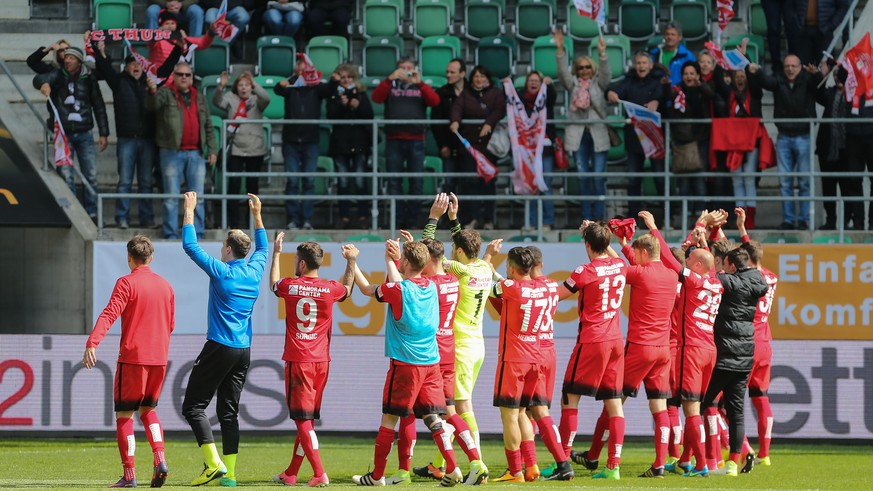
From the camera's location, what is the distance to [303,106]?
56.8 ft

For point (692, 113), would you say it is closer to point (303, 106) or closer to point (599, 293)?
point (303, 106)

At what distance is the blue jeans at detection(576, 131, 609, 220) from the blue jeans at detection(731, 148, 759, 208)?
1.69m

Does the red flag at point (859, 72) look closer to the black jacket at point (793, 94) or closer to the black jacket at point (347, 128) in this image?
the black jacket at point (793, 94)

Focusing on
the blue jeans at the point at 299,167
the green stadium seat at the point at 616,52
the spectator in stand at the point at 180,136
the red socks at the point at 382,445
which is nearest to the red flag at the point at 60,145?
the spectator in stand at the point at 180,136

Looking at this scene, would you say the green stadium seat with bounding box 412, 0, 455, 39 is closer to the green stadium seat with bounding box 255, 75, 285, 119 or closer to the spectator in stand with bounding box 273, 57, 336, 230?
the green stadium seat with bounding box 255, 75, 285, 119

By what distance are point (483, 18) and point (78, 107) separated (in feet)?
20.8

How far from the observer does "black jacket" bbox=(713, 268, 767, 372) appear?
457 inches

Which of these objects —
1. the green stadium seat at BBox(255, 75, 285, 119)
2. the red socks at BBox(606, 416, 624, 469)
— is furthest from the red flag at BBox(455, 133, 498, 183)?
the red socks at BBox(606, 416, 624, 469)

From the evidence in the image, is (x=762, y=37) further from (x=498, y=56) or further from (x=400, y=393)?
(x=400, y=393)

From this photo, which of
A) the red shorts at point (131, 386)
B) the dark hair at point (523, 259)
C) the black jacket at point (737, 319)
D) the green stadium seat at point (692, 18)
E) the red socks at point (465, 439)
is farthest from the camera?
the green stadium seat at point (692, 18)

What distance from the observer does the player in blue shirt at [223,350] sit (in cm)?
1015

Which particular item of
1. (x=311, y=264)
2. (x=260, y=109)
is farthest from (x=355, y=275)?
(x=260, y=109)

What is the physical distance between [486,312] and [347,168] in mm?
2732

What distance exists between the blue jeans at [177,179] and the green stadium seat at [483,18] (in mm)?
5055
